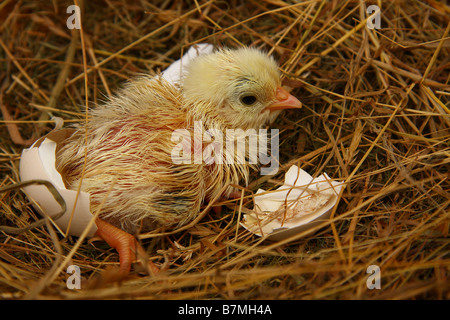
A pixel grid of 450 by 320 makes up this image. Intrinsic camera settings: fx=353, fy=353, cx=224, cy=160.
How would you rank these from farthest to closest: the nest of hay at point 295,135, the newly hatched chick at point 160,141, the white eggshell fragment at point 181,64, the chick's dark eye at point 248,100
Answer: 1. the white eggshell fragment at point 181,64
2. the chick's dark eye at point 248,100
3. the newly hatched chick at point 160,141
4. the nest of hay at point 295,135

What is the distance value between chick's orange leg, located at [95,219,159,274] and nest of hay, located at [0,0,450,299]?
0.26 feet

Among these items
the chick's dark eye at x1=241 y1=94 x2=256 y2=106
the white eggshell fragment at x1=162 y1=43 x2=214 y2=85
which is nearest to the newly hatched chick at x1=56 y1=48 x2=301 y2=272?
the chick's dark eye at x1=241 y1=94 x2=256 y2=106

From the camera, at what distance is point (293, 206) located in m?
1.55

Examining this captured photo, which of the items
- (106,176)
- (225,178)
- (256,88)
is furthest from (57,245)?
(256,88)

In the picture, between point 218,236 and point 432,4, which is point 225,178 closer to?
point 218,236

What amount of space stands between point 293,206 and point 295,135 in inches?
19.4

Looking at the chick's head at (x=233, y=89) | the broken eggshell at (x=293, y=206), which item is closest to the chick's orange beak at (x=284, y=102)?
the chick's head at (x=233, y=89)

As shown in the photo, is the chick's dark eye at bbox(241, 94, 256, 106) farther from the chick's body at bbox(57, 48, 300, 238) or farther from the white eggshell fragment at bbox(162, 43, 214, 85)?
the white eggshell fragment at bbox(162, 43, 214, 85)

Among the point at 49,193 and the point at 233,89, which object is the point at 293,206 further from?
the point at 49,193

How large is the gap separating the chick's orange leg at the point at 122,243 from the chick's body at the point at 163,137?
0.15 ft

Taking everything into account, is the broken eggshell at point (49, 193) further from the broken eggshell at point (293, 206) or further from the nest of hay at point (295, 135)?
the broken eggshell at point (293, 206)

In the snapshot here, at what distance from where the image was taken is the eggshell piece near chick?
1367 mm

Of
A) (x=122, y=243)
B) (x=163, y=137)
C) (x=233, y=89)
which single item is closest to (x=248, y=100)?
(x=233, y=89)

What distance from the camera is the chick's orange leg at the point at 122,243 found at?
1.45 meters
